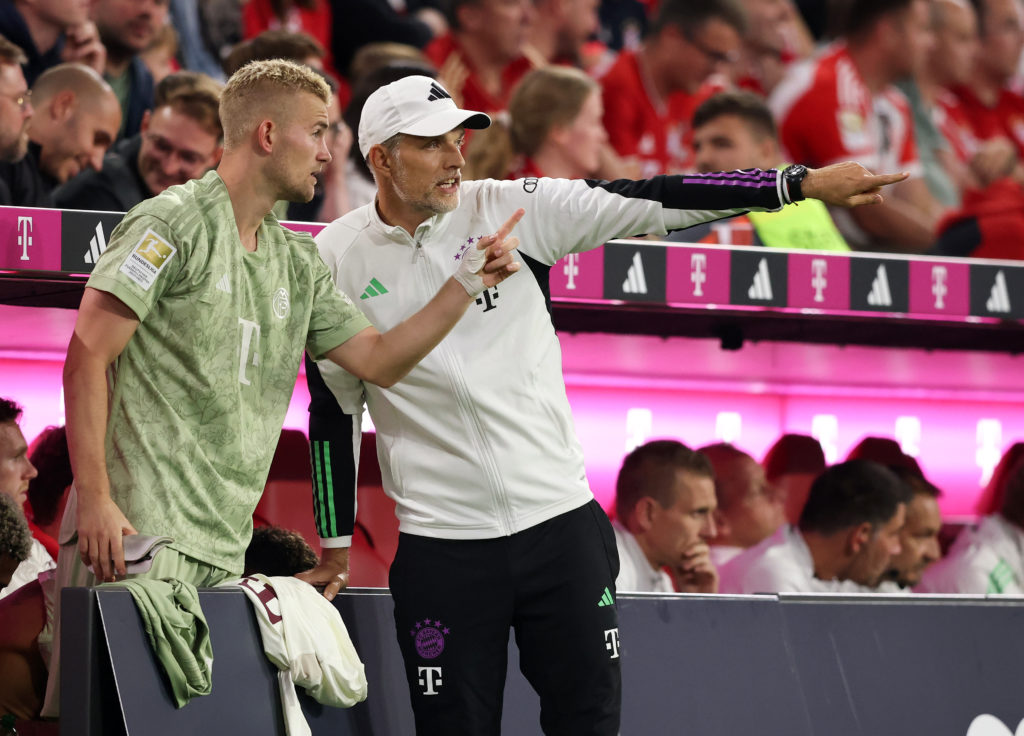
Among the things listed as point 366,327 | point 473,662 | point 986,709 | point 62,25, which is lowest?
point 986,709

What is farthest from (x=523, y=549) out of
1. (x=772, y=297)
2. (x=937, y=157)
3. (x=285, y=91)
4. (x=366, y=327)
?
(x=937, y=157)

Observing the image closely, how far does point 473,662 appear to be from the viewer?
294 centimetres

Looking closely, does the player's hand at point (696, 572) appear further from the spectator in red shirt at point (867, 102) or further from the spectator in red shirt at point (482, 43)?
the spectator in red shirt at point (482, 43)

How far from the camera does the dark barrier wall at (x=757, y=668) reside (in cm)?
286

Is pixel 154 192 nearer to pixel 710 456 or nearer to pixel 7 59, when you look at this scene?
pixel 7 59

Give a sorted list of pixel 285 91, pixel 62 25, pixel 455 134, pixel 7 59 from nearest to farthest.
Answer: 1. pixel 285 91
2. pixel 455 134
3. pixel 7 59
4. pixel 62 25

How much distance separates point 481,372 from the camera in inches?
118

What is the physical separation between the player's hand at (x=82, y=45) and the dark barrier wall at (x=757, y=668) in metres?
2.78

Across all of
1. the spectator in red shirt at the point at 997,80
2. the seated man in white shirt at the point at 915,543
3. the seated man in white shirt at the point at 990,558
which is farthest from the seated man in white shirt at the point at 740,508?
the spectator in red shirt at the point at 997,80

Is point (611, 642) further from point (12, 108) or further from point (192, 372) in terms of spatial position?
point (12, 108)

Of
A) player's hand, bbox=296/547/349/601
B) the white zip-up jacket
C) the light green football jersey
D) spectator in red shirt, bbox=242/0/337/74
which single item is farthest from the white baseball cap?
spectator in red shirt, bbox=242/0/337/74

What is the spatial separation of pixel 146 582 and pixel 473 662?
70cm

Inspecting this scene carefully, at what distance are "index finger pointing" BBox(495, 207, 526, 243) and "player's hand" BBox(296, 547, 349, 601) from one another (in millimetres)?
813

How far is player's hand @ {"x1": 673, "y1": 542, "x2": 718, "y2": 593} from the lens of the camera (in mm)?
4648
